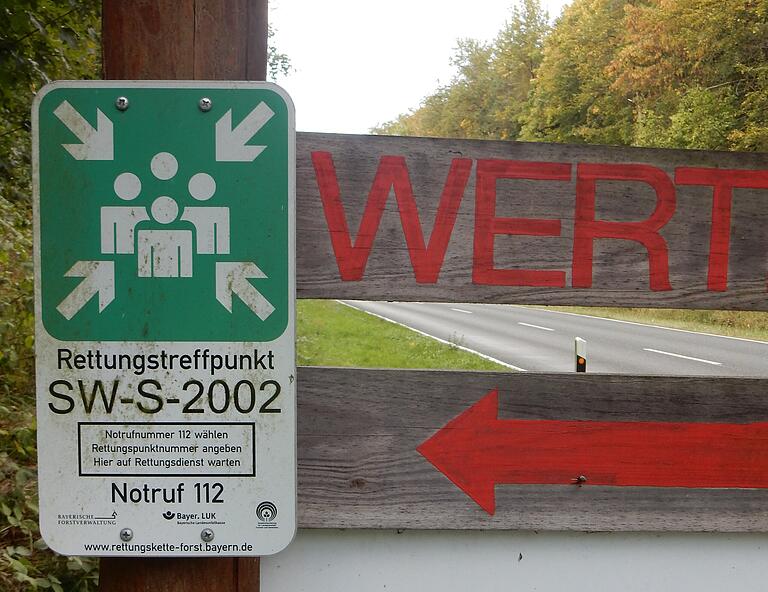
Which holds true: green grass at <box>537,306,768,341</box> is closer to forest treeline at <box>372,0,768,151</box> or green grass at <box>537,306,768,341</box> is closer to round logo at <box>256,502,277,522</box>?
forest treeline at <box>372,0,768,151</box>

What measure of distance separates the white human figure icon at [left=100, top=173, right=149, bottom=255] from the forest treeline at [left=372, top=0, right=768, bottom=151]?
14.8 metres

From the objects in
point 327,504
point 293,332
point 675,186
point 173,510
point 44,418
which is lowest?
point 327,504

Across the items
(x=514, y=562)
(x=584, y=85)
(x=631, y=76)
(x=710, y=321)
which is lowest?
(x=710, y=321)

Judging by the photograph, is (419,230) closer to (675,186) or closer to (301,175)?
→ (301,175)

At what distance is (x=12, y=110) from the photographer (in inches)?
138

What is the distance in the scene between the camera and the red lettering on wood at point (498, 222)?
170cm

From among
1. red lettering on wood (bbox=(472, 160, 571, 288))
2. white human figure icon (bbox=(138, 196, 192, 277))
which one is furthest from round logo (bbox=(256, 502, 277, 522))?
red lettering on wood (bbox=(472, 160, 571, 288))

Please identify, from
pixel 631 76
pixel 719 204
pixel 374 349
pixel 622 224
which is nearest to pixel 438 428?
pixel 622 224

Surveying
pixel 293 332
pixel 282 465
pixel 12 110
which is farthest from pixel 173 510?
pixel 12 110

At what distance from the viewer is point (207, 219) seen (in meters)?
1.32

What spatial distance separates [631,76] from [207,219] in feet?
77.9

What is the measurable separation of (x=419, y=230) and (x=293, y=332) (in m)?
0.52

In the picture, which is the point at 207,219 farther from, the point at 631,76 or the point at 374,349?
the point at 631,76

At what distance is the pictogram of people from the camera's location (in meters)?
1.31
